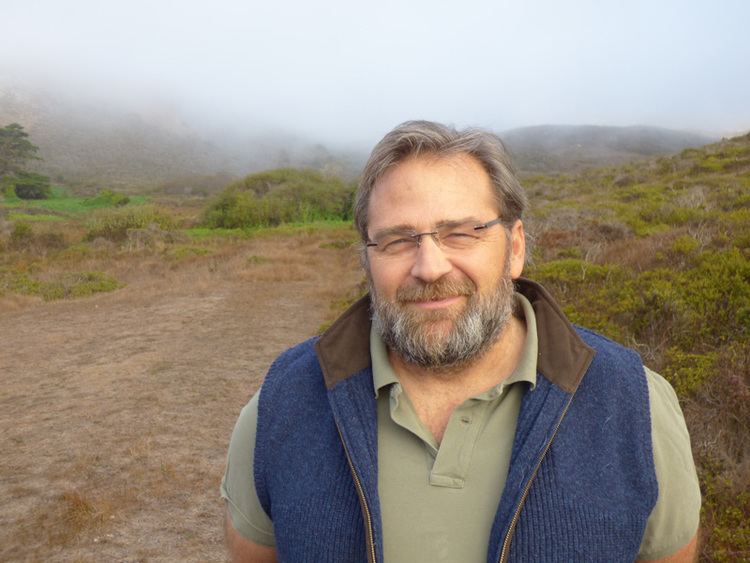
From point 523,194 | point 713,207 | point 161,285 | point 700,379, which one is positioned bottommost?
point 161,285

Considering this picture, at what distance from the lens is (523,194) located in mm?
1795

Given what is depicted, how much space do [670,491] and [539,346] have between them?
0.49 m

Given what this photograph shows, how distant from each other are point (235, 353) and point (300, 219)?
27.0 meters

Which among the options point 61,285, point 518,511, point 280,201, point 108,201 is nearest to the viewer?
point 518,511

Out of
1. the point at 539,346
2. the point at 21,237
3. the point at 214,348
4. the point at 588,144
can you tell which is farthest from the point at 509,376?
the point at 588,144

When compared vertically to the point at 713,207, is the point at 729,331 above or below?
below

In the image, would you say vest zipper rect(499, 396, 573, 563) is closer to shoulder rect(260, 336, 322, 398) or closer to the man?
the man

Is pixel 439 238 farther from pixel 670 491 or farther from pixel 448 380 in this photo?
pixel 670 491

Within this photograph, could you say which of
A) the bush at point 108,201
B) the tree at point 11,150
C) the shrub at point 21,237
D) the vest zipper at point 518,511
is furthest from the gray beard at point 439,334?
the tree at point 11,150

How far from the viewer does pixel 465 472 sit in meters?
1.38

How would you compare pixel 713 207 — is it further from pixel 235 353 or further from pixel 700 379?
pixel 235 353

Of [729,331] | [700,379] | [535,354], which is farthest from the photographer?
[729,331]

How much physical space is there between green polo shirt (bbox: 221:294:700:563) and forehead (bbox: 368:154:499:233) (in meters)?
0.44

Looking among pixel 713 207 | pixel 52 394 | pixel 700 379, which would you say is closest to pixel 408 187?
pixel 700 379
